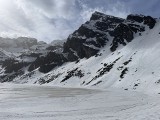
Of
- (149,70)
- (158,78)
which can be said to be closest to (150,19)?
(149,70)

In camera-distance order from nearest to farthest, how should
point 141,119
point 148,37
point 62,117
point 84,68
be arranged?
point 141,119
point 62,117
point 148,37
point 84,68

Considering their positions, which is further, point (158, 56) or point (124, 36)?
point (124, 36)

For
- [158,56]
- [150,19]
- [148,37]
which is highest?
[150,19]

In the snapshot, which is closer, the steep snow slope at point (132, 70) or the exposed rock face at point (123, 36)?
the steep snow slope at point (132, 70)

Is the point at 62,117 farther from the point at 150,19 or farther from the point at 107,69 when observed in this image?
the point at 150,19

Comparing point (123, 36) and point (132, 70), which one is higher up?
point (123, 36)

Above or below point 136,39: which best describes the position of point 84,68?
below

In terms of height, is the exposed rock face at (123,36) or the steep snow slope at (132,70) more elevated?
the exposed rock face at (123,36)

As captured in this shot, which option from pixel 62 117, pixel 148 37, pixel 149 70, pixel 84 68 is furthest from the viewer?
pixel 84 68

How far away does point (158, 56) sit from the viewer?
112 m

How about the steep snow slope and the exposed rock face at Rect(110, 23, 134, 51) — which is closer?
the steep snow slope

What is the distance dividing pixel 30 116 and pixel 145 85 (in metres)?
62.6

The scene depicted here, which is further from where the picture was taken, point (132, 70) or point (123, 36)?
point (123, 36)

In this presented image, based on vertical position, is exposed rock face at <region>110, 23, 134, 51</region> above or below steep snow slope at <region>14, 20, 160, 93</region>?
above
